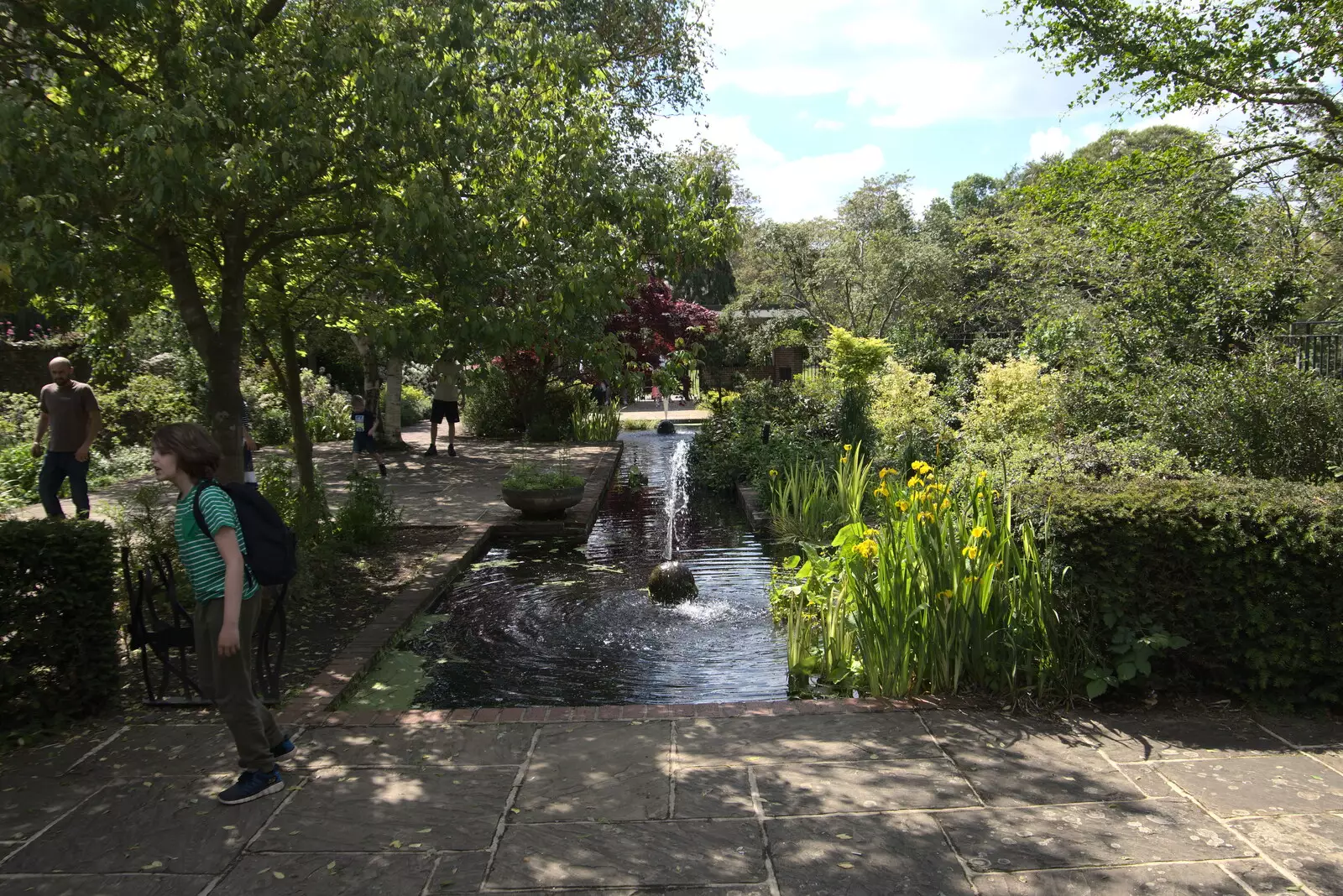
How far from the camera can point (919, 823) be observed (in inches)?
134

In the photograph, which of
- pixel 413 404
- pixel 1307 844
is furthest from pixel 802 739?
pixel 413 404

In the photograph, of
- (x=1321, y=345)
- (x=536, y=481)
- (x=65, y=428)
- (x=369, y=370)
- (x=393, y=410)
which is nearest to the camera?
(x=65, y=428)

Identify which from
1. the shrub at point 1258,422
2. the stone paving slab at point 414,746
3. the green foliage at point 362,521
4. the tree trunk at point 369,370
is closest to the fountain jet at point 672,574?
the green foliage at point 362,521

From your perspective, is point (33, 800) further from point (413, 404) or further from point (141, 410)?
point (413, 404)

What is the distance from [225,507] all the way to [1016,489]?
12.6 ft

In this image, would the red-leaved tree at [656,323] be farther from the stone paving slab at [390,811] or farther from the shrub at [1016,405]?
the stone paving slab at [390,811]

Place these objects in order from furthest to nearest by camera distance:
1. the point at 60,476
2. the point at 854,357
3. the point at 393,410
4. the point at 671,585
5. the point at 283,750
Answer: the point at 393,410 → the point at 854,357 → the point at 60,476 → the point at 671,585 → the point at 283,750

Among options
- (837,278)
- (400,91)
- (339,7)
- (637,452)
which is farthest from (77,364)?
(837,278)

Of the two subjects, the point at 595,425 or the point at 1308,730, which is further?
the point at 595,425

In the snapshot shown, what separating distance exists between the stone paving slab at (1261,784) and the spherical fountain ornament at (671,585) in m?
3.92

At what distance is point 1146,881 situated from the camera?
301cm

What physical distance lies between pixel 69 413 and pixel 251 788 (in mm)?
5933

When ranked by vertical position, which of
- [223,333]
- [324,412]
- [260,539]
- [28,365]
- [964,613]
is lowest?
[964,613]

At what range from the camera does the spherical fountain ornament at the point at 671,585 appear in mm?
7223
